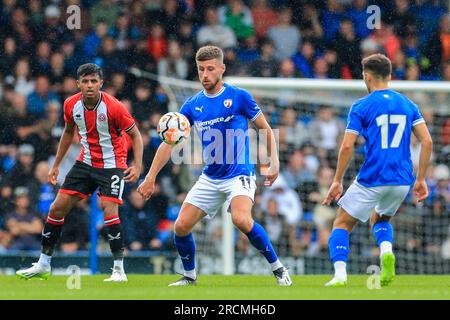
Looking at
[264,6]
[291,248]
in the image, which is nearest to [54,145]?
[291,248]

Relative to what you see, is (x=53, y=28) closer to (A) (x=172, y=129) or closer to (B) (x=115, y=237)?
(B) (x=115, y=237)

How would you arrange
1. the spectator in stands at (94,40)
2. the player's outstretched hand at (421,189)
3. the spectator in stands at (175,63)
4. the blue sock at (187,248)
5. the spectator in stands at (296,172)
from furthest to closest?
1. the spectator in stands at (175,63)
2. the spectator in stands at (94,40)
3. the spectator in stands at (296,172)
4. the blue sock at (187,248)
5. the player's outstretched hand at (421,189)

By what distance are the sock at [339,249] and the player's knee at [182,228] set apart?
3.87 ft

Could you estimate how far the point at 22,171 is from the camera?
13930 millimetres

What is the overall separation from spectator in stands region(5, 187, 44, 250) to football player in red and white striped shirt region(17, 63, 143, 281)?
3.71 meters

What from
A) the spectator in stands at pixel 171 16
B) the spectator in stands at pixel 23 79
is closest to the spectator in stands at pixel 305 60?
the spectator in stands at pixel 171 16

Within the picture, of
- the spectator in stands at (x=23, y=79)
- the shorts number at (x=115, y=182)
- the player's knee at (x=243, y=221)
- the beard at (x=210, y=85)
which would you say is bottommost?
the player's knee at (x=243, y=221)

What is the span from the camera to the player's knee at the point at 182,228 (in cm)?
893

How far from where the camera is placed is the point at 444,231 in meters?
14.2

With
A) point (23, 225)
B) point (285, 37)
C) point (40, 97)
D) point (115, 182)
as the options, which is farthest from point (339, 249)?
point (285, 37)

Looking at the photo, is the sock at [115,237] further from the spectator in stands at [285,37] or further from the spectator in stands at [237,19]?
the spectator in stands at [237,19]

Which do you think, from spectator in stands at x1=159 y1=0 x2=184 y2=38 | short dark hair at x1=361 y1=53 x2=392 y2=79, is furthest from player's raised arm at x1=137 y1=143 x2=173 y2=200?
spectator in stands at x1=159 y1=0 x2=184 y2=38

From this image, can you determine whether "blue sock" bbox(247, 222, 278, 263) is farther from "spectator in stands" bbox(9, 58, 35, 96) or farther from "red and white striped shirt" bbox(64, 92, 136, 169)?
"spectator in stands" bbox(9, 58, 35, 96)

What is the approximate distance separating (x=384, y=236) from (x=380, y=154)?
28.2 inches
